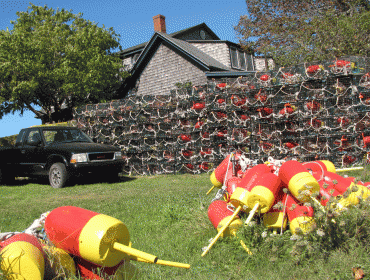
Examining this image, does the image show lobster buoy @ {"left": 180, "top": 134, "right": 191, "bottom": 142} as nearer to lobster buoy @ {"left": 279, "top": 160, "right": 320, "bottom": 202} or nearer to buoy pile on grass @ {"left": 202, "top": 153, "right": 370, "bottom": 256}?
buoy pile on grass @ {"left": 202, "top": 153, "right": 370, "bottom": 256}

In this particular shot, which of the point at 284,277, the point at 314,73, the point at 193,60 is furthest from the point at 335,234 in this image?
the point at 193,60

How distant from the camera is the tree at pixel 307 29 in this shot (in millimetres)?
18188

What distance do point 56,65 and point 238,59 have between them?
51.5 feet

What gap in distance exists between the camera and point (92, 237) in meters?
2.39

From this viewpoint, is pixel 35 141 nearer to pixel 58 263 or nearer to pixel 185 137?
pixel 185 137

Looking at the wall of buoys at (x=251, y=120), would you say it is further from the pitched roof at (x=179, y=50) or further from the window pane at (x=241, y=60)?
the window pane at (x=241, y=60)

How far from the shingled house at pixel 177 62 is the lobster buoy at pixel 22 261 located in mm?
21777

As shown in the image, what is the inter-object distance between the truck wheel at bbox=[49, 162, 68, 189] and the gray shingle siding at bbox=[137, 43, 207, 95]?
53.4ft

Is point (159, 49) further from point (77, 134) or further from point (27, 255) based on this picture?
point (27, 255)

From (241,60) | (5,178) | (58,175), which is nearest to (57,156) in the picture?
(58,175)

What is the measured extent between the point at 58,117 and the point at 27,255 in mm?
33045

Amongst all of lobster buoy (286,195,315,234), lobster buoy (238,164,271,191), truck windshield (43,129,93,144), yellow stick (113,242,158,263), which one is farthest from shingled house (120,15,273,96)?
yellow stick (113,242,158,263)

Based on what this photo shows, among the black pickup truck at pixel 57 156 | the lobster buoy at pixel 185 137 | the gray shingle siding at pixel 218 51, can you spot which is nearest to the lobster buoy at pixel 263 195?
the black pickup truck at pixel 57 156

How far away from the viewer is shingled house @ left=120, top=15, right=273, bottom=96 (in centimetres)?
2469
